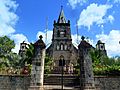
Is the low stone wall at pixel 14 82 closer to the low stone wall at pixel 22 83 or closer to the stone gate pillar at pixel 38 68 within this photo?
the low stone wall at pixel 22 83

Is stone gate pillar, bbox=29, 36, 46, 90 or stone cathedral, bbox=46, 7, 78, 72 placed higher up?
stone cathedral, bbox=46, 7, 78, 72

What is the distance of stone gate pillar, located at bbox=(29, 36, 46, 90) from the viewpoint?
14555 millimetres

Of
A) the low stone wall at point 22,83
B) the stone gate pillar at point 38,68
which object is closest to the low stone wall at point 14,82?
the low stone wall at point 22,83

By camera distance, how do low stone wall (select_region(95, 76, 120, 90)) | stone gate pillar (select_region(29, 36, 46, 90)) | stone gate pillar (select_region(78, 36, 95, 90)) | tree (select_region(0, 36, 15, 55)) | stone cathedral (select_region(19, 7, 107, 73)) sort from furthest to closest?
stone cathedral (select_region(19, 7, 107, 73)) < tree (select_region(0, 36, 15, 55)) < low stone wall (select_region(95, 76, 120, 90)) < stone gate pillar (select_region(78, 36, 95, 90)) < stone gate pillar (select_region(29, 36, 46, 90))

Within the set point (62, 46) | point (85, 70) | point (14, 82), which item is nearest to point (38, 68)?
point (14, 82)

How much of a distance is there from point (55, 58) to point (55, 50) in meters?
2.06

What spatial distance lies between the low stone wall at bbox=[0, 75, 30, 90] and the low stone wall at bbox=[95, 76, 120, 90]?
5394 millimetres

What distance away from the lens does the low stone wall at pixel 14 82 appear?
1537 cm

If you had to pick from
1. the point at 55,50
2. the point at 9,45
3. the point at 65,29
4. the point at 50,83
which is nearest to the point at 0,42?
the point at 9,45

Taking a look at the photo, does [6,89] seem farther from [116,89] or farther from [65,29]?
[65,29]

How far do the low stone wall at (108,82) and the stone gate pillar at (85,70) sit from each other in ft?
3.25

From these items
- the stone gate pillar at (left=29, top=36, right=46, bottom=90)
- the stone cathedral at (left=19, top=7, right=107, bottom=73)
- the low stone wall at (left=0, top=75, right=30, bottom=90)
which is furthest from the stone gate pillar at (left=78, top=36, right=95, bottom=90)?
the stone cathedral at (left=19, top=7, right=107, bottom=73)

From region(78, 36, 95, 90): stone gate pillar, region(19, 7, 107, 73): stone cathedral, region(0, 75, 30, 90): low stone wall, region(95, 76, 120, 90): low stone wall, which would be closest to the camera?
region(78, 36, 95, 90): stone gate pillar

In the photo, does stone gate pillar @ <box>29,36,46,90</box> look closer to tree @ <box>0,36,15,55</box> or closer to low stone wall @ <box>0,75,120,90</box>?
low stone wall @ <box>0,75,120,90</box>
